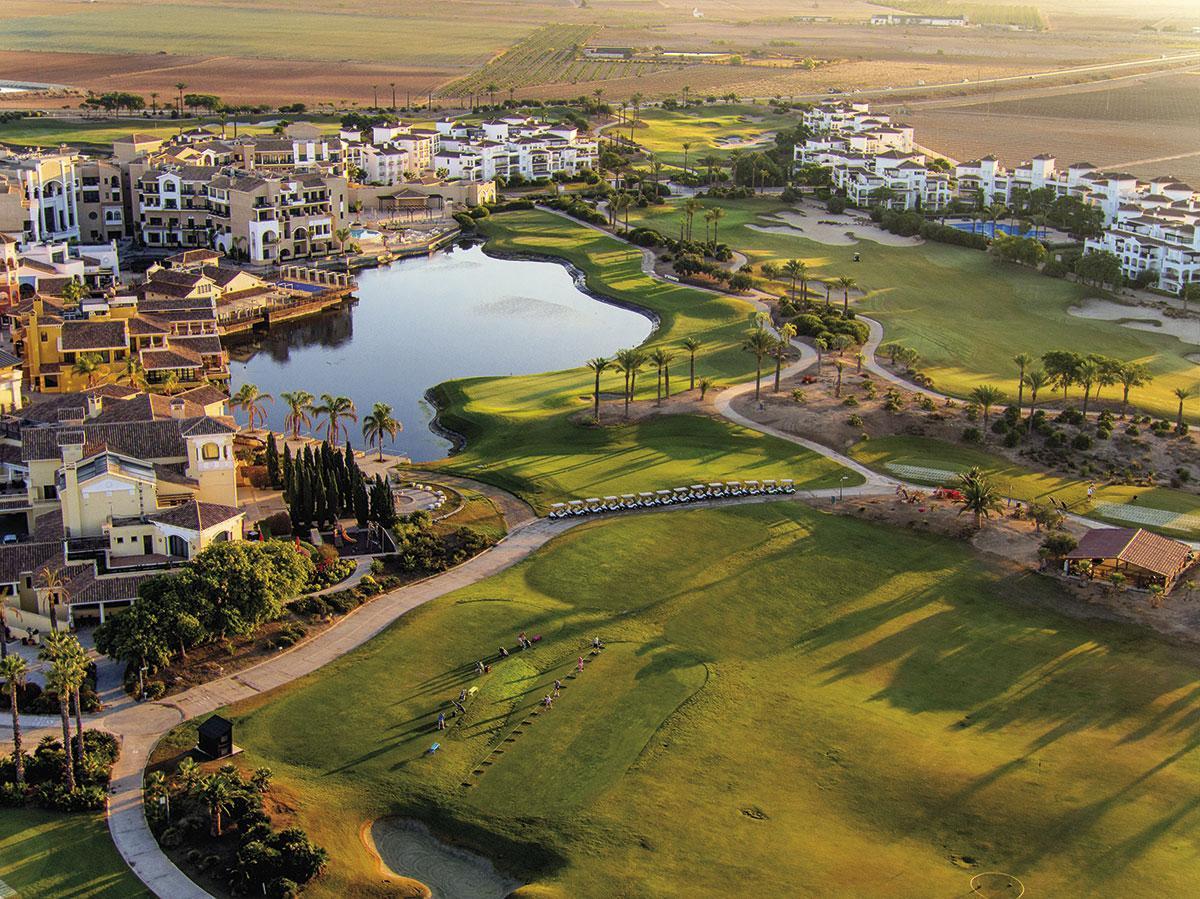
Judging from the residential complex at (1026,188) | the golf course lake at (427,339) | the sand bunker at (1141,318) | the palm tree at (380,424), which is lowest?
the golf course lake at (427,339)

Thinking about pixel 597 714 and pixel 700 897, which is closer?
pixel 700 897

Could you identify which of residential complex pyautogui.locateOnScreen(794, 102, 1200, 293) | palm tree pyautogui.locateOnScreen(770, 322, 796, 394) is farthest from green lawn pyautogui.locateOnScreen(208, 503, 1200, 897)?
residential complex pyautogui.locateOnScreen(794, 102, 1200, 293)

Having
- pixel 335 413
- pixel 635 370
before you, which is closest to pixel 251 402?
pixel 335 413

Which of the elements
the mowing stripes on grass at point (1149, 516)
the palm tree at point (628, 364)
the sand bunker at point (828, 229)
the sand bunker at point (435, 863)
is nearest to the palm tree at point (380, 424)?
the palm tree at point (628, 364)

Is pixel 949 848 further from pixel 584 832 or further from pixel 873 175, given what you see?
pixel 873 175

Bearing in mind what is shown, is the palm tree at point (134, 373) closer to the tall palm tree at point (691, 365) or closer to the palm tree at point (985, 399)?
the tall palm tree at point (691, 365)

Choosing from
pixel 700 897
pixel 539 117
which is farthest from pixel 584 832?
pixel 539 117
